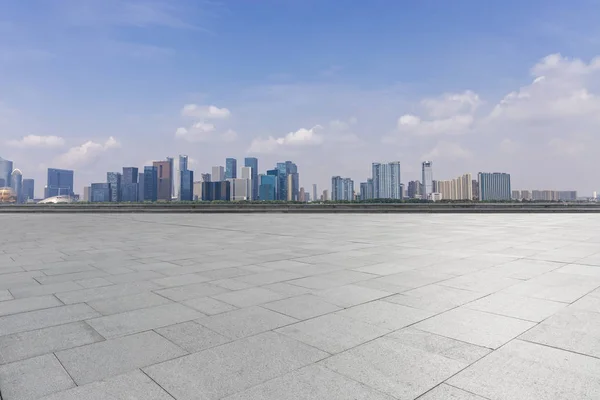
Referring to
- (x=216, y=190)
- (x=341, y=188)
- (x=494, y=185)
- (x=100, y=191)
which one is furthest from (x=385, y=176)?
(x=100, y=191)

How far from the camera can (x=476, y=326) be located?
14.6 feet

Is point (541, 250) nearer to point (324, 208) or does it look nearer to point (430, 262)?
point (430, 262)

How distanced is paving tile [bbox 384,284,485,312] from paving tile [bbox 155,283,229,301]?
2.69 metres

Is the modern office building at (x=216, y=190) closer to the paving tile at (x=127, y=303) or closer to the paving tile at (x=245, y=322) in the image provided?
the paving tile at (x=127, y=303)

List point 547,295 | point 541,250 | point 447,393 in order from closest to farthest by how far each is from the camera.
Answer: point 447,393, point 547,295, point 541,250

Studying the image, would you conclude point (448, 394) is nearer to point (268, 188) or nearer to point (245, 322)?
point (245, 322)

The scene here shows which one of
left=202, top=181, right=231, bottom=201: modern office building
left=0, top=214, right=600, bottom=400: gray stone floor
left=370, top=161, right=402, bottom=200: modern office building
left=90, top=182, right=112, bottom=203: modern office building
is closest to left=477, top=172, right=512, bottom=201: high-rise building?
left=370, top=161, right=402, bottom=200: modern office building

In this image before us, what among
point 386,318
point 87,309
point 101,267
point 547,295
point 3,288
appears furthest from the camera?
point 101,267

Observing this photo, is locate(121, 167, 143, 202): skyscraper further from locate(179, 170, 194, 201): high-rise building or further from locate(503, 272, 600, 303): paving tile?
locate(503, 272, 600, 303): paving tile

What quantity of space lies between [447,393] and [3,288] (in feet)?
23.4

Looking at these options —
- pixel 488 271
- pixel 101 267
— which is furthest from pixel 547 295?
pixel 101 267

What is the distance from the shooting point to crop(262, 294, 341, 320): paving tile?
4992mm

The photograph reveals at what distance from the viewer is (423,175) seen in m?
154

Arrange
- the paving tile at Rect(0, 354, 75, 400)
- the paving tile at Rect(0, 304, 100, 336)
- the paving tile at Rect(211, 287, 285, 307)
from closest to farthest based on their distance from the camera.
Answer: the paving tile at Rect(0, 354, 75, 400) < the paving tile at Rect(0, 304, 100, 336) < the paving tile at Rect(211, 287, 285, 307)
